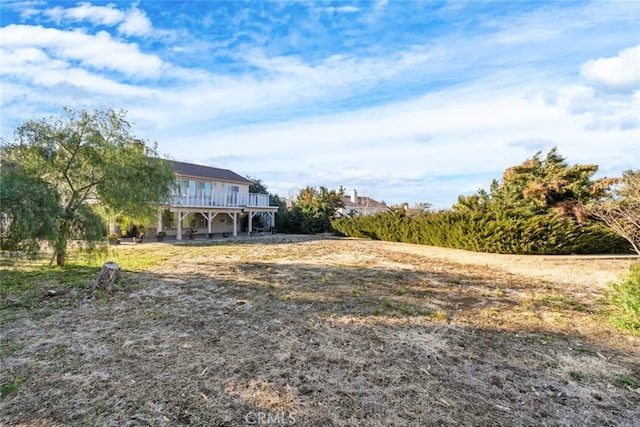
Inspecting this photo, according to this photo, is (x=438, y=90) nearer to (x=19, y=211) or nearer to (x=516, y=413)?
(x=516, y=413)

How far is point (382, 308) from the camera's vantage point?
16.7 feet

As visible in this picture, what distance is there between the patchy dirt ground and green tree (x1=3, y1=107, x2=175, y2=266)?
1.73 metres

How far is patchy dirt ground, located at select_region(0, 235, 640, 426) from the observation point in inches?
94.0

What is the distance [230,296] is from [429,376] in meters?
3.87

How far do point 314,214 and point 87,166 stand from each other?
A: 1583 cm

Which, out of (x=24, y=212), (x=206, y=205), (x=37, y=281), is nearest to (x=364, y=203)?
(x=206, y=205)

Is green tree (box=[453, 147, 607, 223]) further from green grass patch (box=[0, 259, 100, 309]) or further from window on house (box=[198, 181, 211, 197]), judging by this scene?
window on house (box=[198, 181, 211, 197])

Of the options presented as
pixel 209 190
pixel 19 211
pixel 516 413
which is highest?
pixel 209 190

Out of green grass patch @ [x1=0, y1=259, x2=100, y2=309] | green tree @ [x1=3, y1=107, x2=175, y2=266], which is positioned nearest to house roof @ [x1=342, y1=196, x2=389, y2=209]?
green tree @ [x1=3, y1=107, x2=175, y2=266]

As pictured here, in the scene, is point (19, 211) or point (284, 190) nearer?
point (19, 211)

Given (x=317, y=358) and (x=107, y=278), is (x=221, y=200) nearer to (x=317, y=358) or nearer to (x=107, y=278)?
(x=107, y=278)

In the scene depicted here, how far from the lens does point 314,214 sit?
72.8 feet

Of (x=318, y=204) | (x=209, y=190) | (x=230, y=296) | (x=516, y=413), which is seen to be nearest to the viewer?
(x=516, y=413)

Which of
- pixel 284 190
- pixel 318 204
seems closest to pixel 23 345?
pixel 318 204
